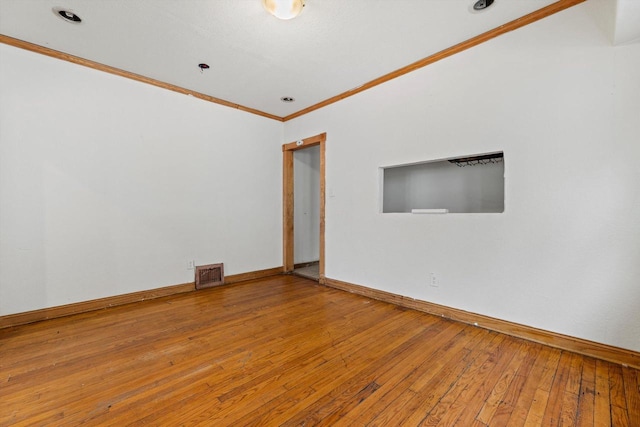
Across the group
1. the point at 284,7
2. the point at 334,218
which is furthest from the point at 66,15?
the point at 334,218

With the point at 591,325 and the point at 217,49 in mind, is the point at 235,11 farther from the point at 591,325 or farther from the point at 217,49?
the point at 591,325

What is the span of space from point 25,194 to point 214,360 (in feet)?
8.17

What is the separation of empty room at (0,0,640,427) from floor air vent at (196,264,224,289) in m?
0.03

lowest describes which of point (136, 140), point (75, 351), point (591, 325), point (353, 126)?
point (75, 351)

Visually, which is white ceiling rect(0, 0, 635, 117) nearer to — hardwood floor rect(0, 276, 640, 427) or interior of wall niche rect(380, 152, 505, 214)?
interior of wall niche rect(380, 152, 505, 214)

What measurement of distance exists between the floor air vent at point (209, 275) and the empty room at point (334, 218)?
3cm

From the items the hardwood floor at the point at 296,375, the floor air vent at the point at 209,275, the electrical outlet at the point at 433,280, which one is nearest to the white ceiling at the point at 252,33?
the electrical outlet at the point at 433,280

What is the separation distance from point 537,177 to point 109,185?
4187 millimetres

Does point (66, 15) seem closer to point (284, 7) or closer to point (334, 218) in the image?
point (284, 7)

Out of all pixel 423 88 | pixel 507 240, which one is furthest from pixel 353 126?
pixel 507 240

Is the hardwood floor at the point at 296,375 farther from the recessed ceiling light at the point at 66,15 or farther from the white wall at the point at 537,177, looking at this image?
the recessed ceiling light at the point at 66,15

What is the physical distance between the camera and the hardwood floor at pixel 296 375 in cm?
140

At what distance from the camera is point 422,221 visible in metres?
2.91

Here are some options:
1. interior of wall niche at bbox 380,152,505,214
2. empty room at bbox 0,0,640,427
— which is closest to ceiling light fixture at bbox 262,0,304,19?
empty room at bbox 0,0,640,427
